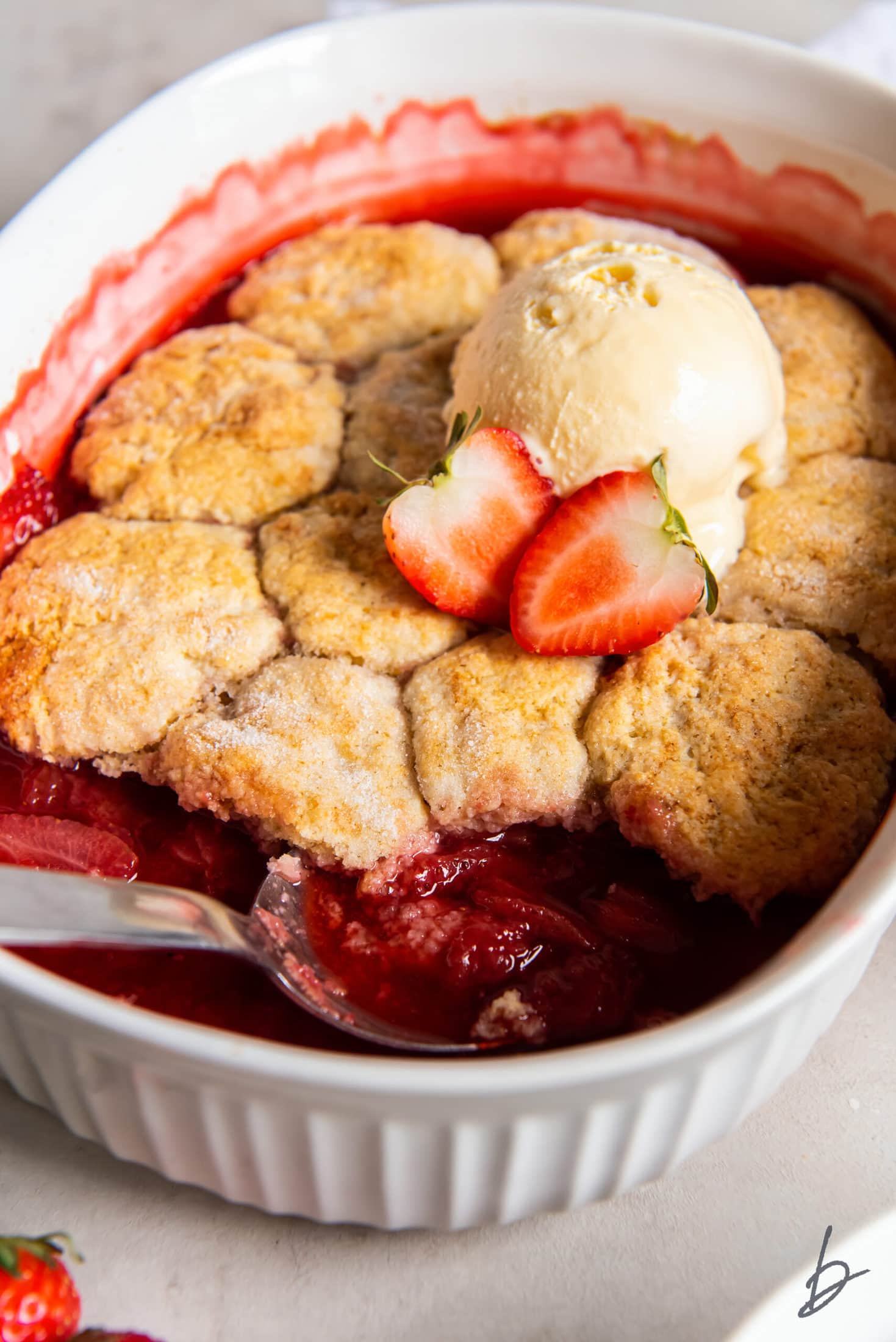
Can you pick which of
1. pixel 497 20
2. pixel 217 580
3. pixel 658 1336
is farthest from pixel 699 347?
pixel 658 1336

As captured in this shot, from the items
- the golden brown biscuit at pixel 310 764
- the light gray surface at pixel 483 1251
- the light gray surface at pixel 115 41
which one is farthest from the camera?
the light gray surface at pixel 115 41

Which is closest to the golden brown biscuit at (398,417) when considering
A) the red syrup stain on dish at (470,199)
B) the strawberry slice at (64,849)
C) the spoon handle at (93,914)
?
the red syrup stain on dish at (470,199)

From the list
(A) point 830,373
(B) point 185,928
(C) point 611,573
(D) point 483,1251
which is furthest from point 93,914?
(A) point 830,373

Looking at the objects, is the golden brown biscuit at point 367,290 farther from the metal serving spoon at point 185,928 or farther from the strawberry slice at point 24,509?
the metal serving spoon at point 185,928

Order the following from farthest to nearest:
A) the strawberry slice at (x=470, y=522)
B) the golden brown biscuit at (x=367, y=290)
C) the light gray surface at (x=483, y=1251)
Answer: the golden brown biscuit at (x=367, y=290) → the strawberry slice at (x=470, y=522) → the light gray surface at (x=483, y=1251)

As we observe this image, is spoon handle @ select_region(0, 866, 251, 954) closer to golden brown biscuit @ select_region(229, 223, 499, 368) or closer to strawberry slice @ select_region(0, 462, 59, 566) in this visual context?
strawberry slice @ select_region(0, 462, 59, 566)

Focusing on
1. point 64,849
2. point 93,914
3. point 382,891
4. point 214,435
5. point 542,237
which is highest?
point 542,237

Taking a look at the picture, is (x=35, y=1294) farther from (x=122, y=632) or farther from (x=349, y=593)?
(x=349, y=593)
